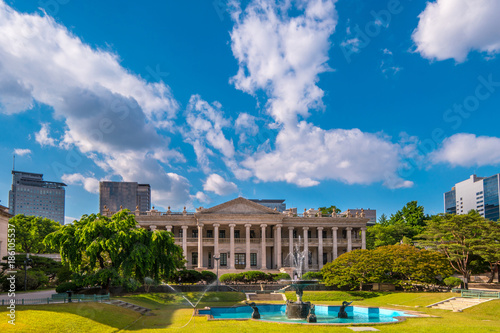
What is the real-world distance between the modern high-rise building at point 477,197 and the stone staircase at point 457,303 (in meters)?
133

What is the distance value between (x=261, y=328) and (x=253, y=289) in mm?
23487

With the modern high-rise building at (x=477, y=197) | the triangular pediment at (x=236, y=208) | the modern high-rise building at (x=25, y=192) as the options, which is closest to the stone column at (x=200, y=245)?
the triangular pediment at (x=236, y=208)

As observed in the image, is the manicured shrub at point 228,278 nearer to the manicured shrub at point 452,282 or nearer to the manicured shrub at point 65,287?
the manicured shrub at point 65,287

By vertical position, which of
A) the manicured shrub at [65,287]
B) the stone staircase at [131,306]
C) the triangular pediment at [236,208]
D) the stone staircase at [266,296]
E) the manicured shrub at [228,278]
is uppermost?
the triangular pediment at [236,208]

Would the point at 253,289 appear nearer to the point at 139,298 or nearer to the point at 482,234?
the point at 139,298

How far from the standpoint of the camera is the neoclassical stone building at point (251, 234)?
205 feet

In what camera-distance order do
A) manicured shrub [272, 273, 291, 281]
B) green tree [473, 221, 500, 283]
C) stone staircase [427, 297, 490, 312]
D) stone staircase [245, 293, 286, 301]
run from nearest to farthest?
stone staircase [427, 297, 490, 312] < stone staircase [245, 293, 286, 301] < green tree [473, 221, 500, 283] < manicured shrub [272, 273, 291, 281]

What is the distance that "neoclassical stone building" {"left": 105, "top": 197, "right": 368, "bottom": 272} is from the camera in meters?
62.3

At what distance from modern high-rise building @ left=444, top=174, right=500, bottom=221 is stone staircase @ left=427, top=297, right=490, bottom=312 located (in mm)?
133286

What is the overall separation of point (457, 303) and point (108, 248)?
28.0m

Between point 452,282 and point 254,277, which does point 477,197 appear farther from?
point 254,277

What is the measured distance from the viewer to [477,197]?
16175 centimetres

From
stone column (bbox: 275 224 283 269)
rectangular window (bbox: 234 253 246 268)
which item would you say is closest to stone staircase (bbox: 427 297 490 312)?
stone column (bbox: 275 224 283 269)

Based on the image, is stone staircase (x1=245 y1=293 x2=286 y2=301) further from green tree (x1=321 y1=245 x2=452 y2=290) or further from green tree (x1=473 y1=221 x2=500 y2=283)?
green tree (x1=473 y1=221 x2=500 y2=283)
